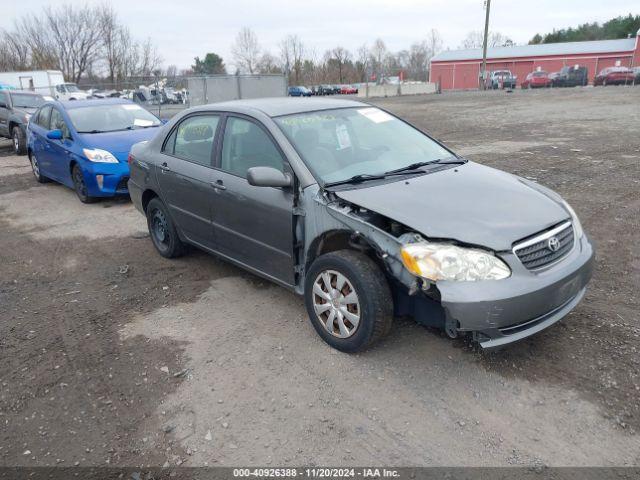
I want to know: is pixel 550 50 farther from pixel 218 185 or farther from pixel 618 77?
pixel 218 185

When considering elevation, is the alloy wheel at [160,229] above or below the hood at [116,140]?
below

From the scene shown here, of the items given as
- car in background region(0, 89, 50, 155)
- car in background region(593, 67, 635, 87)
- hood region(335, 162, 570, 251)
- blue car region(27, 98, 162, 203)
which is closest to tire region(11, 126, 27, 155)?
car in background region(0, 89, 50, 155)

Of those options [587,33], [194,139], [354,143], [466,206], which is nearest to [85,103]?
[194,139]

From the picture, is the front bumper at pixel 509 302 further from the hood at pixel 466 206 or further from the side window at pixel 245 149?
the side window at pixel 245 149

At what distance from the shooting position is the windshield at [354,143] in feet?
12.7

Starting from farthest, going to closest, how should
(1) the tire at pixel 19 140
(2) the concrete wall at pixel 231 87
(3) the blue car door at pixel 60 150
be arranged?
(2) the concrete wall at pixel 231 87 < (1) the tire at pixel 19 140 < (3) the blue car door at pixel 60 150

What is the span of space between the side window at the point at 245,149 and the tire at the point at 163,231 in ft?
4.19

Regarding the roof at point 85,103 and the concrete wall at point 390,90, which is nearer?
the roof at point 85,103

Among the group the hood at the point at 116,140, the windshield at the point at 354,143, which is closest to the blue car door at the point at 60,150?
the hood at the point at 116,140

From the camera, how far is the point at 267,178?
3.61 metres

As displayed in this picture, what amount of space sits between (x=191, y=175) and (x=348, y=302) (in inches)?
83.9

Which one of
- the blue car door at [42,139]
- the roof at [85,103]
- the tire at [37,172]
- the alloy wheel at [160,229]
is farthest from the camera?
the tire at [37,172]

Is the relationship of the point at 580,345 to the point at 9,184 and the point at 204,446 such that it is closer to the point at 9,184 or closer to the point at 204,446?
the point at 204,446

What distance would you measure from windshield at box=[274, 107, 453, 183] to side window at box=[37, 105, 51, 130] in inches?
270
